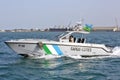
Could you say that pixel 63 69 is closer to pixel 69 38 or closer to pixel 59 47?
pixel 59 47

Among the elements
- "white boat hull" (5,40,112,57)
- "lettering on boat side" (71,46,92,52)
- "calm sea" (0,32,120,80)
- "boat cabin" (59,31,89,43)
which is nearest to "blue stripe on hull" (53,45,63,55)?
"white boat hull" (5,40,112,57)

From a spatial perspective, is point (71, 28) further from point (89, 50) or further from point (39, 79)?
point (39, 79)

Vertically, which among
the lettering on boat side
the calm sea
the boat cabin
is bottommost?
the calm sea

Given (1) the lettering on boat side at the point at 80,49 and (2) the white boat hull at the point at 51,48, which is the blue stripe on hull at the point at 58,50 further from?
(1) the lettering on boat side at the point at 80,49

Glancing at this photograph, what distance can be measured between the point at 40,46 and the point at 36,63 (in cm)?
223

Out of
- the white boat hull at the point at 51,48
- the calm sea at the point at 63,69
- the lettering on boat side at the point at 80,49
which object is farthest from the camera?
the lettering on boat side at the point at 80,49

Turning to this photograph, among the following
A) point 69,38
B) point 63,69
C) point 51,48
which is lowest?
point 63,69

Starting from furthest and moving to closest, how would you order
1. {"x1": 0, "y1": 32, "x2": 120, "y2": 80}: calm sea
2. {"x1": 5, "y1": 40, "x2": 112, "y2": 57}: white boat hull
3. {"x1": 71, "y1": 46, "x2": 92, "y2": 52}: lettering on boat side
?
{"x1": 71, "y1": 46, "x2": 92, "y2": 52}: lettering on boat side, {"x1": 5, "y1": 40, "x2": 112, "y2": 57}: white boat hull, {"x1": 0, "y1": 32, "x2": 120, "y2": 80}: calm sea

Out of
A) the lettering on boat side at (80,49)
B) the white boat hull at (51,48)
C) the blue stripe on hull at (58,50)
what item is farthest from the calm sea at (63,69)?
the lettering on boat side at (80,49)

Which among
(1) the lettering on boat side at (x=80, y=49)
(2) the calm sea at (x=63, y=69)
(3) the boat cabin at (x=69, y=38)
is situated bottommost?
(2) the calm sea at (x=63, y=69)

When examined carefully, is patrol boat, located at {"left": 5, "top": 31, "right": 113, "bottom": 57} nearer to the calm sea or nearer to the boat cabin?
the boat cabin

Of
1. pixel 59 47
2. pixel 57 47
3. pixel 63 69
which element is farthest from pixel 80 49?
pixel 63 69

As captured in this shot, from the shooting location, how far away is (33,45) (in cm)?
2659

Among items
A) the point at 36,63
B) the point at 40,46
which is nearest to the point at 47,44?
the point at 40,46
